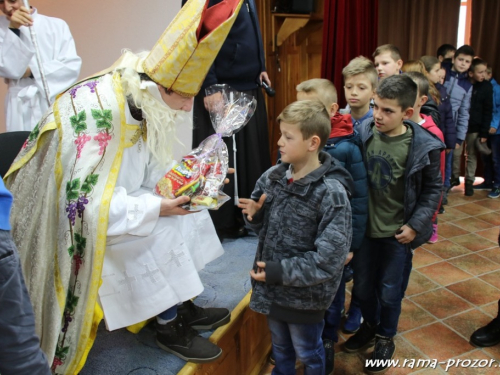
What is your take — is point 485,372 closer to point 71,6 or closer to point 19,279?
point 19,279

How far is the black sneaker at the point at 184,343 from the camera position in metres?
1.57

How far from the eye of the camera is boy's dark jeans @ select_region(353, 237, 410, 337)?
1.82 meters

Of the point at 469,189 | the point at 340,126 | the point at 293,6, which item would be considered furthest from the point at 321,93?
the point at 469,189

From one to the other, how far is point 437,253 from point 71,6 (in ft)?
10.6

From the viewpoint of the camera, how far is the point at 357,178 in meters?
1.73

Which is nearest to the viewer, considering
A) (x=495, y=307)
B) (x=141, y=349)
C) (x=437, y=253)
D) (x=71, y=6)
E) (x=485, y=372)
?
(x=141, y=349)

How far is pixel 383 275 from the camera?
6.05 feet

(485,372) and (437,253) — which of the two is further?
(437,253)

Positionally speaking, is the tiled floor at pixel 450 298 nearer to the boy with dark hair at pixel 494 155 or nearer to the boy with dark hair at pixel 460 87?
the boy with dark hair at pixel 494 155

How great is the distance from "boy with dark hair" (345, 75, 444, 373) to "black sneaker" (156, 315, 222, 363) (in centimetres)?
68

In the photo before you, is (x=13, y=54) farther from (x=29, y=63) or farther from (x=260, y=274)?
(x=260, y=274)

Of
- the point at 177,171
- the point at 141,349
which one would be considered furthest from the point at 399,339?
the point at 177,171

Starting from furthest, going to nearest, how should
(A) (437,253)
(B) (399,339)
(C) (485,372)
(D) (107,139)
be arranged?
(A) (437,253)
(B) (399,339)
(C) (485,372)
(D) (107,139)

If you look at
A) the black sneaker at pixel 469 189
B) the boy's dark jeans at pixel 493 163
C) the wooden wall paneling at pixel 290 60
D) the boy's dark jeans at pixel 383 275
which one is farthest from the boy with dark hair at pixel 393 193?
the boy's dark jeans at pixel 493 163
